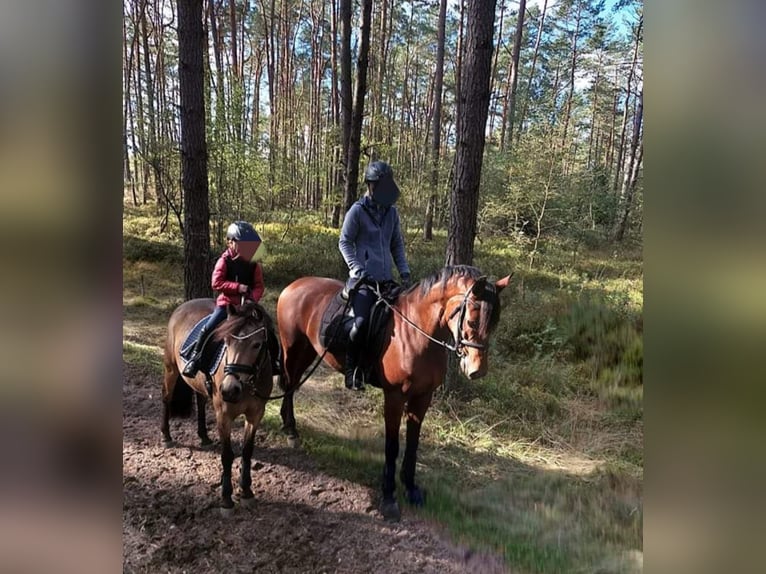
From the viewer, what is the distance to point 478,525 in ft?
9.93

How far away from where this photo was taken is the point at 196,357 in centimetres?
306

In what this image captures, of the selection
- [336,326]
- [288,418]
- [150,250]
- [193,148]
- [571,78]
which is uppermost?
[571,78]

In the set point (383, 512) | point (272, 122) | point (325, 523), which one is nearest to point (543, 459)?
point (383, 512)

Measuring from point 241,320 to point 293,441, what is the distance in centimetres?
152

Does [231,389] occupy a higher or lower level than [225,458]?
higher

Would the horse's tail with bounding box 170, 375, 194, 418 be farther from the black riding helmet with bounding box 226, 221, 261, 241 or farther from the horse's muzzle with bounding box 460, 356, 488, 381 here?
the horse's muzzle with bounding box 460, 356, 488, 381

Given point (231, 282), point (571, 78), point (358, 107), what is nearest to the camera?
point (231, 282)

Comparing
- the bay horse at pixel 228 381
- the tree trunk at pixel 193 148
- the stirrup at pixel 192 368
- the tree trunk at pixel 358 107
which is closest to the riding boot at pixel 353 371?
the bay horse at pixel 228 381

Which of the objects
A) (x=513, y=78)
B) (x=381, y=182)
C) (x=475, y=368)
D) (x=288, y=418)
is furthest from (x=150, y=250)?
(x=513, y=78)

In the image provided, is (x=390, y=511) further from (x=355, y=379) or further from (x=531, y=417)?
(x=531, y=417)

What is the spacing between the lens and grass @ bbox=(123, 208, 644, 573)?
298 centimetres

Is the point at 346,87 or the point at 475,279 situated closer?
the point at 475,279

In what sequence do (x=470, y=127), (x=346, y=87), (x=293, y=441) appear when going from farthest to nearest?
(x=346, y=87) → (x=470, y=127) → (x=293, y=441)
